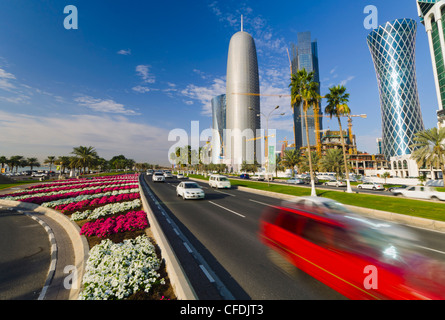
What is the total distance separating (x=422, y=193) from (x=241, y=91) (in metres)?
166

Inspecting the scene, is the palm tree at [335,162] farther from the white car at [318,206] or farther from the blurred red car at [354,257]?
the blurred red car at [354,257]

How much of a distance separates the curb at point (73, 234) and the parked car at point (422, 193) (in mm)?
25593

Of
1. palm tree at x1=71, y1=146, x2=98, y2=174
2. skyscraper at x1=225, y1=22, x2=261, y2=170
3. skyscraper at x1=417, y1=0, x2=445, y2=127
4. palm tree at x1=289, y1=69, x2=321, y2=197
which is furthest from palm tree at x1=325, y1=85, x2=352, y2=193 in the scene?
skyscraper at x1=225, y1=22, x2=261, y2=170

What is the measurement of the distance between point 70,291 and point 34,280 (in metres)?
1.58

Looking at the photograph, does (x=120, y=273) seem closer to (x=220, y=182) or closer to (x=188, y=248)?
(x=188, y=248)

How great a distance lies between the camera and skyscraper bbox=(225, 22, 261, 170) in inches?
6742

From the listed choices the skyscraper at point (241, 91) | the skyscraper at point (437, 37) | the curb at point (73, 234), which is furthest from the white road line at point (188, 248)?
the skyscraper at point (241, 91)

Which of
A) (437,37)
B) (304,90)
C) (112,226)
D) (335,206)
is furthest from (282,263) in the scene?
(437,37)

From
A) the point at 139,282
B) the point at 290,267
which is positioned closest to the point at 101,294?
the point at 139,282

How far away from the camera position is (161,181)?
34938 millimetres

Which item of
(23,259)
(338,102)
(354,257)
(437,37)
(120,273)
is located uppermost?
(437,37)

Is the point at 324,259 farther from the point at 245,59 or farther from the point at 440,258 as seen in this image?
the point at 245,59

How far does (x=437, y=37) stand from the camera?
236ft

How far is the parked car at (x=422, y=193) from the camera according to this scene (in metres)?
16.6
